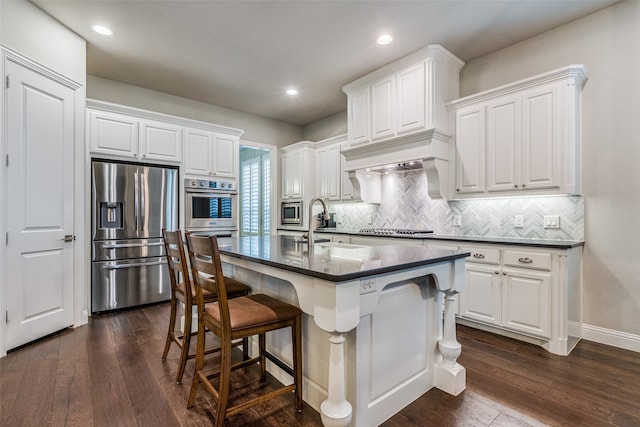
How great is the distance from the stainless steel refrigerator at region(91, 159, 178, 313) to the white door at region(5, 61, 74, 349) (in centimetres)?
37

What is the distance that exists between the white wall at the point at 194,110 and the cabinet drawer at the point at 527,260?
422 cm

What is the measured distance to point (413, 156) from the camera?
3441mm

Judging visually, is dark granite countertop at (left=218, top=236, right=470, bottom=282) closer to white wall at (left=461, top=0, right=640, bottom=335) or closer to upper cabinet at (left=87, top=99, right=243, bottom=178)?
white wall at (left=461, top=0, right=640, bottom=335)

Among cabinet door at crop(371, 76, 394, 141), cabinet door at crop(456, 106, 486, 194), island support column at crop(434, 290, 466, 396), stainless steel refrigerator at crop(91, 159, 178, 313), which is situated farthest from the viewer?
cabinet door at crop(371, 76, 394, 141)

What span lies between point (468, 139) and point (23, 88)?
4.14 metres

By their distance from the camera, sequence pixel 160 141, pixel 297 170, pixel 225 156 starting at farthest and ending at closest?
1. pixel 297 170
2. pixel 225 156
3. pixel 160 141

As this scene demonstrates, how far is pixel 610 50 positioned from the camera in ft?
8.86

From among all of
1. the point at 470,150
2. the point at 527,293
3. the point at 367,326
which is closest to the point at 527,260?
the point at 527,293

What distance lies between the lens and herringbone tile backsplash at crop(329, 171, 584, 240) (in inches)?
114

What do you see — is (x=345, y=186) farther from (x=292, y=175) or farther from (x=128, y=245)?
(x=128, y=245)

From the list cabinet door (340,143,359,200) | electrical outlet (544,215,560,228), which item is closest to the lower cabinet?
electrical outlet (544,215,560,228)

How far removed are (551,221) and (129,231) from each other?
4.47 metres

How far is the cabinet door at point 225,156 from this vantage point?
174 inches

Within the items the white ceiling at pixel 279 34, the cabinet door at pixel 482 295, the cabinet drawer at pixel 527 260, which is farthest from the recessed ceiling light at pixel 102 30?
the cabinet drawer at pixel 527 260
